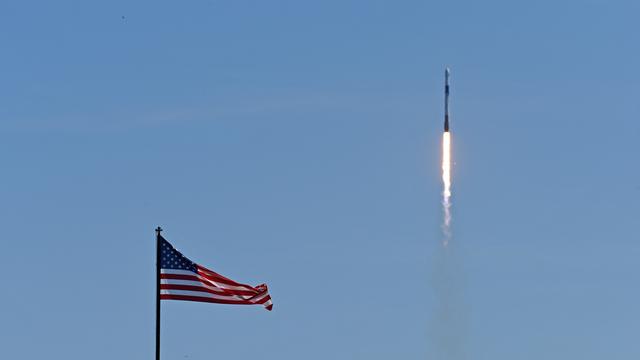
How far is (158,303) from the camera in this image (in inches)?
7756

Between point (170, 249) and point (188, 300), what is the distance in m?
2.73

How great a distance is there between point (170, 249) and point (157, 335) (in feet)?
18.5

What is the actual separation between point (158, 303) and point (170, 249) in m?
3.84

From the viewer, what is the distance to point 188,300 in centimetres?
19962

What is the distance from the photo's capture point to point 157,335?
19600cm

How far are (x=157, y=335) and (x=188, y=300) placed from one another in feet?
13.8

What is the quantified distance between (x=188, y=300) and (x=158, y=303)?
9.77ft

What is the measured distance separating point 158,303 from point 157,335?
1.85 m

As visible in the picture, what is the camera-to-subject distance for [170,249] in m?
200
